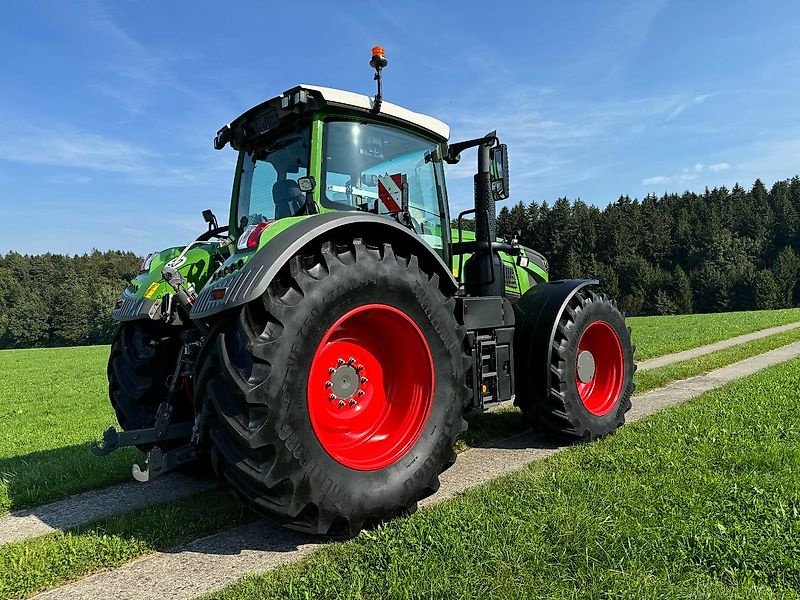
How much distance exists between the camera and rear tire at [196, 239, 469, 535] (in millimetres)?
2701

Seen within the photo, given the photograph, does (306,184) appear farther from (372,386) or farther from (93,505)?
(93,505)

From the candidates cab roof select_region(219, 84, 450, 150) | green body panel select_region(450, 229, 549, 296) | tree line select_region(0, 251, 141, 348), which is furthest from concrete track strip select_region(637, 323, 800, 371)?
tree line select_region(0, 251, 141, 348)

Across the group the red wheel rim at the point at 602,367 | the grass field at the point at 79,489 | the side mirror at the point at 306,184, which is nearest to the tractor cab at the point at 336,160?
the side mirror at the point at 306,184

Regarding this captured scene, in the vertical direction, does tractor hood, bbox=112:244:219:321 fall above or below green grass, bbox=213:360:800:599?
above

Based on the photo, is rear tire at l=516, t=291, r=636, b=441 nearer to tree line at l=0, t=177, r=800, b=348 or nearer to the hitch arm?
the hitch arm

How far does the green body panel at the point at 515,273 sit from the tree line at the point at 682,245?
47.1m

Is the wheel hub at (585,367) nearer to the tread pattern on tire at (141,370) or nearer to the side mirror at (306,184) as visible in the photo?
the side mirror at (306,184)

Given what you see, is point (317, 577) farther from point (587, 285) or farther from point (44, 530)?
point (587, 285)

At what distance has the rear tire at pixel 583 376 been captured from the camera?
14.9 feet

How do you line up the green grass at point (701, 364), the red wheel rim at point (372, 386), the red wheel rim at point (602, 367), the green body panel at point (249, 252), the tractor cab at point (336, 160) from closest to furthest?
the green body panel at point (249, 252), the red wheel rim at point (372, 386), the tractor cab at point (336, 160), the red wheel rim at point (602, 367), the green grass at point (701, 364)

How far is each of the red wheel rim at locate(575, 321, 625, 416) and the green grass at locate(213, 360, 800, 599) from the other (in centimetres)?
117

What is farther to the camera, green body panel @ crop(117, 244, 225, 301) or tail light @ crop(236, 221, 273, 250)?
green body panel @ crop(117, 244, 225, 301)

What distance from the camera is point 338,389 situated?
326 centimetres

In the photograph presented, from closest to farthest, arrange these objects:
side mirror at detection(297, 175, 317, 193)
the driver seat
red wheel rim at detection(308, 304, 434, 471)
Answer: red wheel rim at detection(308, 304, 434, 471)
side mirror at detection(297, 175, 317, 193)
the driver seat
